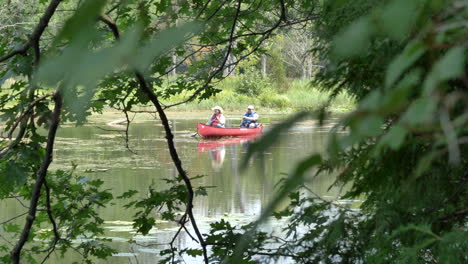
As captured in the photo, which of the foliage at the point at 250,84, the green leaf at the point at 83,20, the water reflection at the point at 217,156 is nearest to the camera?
the green leaf at the point at 83,20

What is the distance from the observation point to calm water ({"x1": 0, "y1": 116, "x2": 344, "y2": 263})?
738 cm

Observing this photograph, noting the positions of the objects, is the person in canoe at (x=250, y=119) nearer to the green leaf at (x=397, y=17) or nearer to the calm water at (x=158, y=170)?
the calm water at (x=158, y=170)

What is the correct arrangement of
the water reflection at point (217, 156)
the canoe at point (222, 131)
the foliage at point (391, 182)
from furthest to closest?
the canoe at point (222, 131)
the water reflection at point (217, 156)
the foliage at point (391, 182)

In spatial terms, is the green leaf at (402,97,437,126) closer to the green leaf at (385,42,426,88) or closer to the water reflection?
the green leaf at (385,42,426,88)

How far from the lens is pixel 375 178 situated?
1582 mm

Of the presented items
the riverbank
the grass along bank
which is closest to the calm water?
the riverbank

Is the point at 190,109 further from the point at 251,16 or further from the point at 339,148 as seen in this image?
the point at 339,148

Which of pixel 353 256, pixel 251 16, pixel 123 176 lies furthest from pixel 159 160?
pixel 353 256

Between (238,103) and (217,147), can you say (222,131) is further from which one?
(238,103)

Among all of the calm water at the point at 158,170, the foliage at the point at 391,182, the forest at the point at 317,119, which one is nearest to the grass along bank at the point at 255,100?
the calm water at the point at 158,170

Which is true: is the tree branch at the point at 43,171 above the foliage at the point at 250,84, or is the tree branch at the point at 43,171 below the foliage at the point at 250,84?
below

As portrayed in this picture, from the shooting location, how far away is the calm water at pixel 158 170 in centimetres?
738

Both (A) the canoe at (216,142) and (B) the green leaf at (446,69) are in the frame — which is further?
(A) the canoe at (216,142)

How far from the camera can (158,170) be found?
11133 mm
